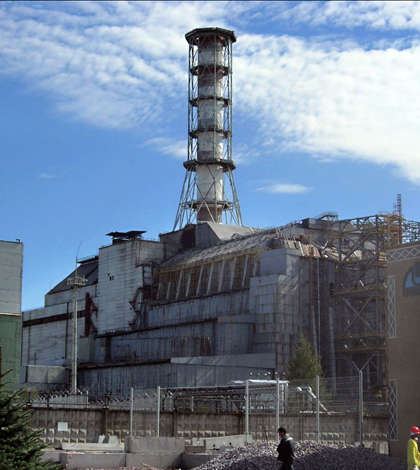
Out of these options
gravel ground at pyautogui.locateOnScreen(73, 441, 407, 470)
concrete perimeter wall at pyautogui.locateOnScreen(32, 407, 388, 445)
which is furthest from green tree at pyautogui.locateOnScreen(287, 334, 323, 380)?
gravel ground at pyautogui.locateOnScreen(73, 441, 407, 470)

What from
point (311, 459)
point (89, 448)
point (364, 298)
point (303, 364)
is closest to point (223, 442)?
point (89, 448)

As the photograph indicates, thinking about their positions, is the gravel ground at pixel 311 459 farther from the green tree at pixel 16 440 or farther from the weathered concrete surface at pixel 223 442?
the green tree at pixel 16 440

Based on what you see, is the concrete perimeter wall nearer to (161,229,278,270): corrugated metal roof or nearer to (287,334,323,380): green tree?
(287,334,323,380): green tree

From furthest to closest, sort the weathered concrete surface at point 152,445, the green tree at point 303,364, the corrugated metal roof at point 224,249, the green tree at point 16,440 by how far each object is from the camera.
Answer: the corrugated metal roof at point 224,249 < the green tree at point 303,364 < the weathered concrete surface at point 152,445 < the green tree at point 16,440

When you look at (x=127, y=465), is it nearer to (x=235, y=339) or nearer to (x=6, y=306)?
(x=6, y=306)

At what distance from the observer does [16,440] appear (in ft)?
72.6

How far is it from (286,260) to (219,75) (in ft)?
123

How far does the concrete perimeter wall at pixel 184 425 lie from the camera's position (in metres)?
40.4

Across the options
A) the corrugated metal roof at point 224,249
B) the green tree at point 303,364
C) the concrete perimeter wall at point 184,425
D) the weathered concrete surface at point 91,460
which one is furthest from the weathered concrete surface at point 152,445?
the corrugated metal roof at point 224,249

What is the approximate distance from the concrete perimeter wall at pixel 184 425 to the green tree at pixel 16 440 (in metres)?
17.7

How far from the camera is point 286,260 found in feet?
255

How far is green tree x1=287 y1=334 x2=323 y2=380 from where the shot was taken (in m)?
68.3

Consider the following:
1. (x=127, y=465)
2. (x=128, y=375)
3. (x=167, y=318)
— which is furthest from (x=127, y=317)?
(x=127, y=465)

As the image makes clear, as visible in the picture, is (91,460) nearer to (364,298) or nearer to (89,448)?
(89,448)
